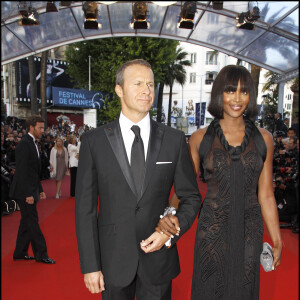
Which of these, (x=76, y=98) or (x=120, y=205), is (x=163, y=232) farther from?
(x=76, y=98)

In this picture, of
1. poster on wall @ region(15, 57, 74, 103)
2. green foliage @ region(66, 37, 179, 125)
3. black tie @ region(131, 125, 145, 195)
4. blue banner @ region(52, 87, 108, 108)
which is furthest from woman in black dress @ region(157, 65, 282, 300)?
poster on wall @ region(15, 57, 74, 103)

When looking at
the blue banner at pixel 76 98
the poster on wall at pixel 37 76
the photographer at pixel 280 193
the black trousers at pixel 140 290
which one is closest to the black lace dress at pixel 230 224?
the black trousers at pixel 140 290

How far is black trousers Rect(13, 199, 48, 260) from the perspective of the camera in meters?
4.43

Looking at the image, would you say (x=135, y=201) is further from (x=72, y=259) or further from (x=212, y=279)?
(x=72, y=259)

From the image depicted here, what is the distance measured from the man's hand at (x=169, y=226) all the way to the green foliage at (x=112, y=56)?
19.0 metres

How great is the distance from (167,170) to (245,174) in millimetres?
595

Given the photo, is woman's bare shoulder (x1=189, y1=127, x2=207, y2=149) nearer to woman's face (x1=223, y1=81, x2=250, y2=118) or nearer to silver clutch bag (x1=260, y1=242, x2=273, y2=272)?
woman's face (x1=223, y1=81, x2=250, y2=118)

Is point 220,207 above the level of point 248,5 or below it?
below

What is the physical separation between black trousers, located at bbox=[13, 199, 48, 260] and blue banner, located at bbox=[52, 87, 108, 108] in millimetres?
12697

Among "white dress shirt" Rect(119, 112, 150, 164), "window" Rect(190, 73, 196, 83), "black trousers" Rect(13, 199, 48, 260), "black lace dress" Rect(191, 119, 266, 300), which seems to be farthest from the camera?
"window" Rect(190, 73, 196, 83)

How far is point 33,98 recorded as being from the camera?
55.3ft

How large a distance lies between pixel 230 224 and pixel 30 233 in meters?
3.28

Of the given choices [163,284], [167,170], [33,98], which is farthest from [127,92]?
[33,98]

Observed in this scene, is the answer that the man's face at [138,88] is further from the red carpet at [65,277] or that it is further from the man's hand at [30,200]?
the man's hand at [30,200]
